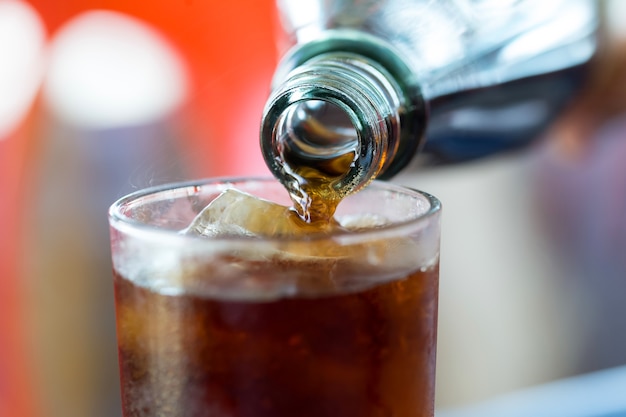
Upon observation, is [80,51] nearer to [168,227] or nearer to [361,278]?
[168,227]

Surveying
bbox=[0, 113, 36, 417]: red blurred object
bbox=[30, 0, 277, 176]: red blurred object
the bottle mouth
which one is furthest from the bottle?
bbox=[0, 113, 36, 417]: red blurred object

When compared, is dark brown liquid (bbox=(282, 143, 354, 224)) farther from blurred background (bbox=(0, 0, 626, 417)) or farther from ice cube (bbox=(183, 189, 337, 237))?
blurred background (bbox=(0, 0, 626, 417))

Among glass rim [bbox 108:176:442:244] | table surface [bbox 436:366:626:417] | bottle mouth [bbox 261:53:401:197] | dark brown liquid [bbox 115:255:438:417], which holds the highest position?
bottle mouth [bbox 261:53:401:197]

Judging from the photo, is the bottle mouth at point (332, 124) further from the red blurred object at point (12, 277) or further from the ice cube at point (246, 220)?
the red blurred object at point (12, 277)

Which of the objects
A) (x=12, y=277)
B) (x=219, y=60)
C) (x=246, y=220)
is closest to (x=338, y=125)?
(x=246, y=220)

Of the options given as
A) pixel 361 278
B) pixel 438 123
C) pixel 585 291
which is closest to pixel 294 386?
pixel 361 278

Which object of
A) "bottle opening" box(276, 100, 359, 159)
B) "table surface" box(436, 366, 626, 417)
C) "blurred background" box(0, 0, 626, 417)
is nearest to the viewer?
"bottle opening" box(276, 100, 359, 159)

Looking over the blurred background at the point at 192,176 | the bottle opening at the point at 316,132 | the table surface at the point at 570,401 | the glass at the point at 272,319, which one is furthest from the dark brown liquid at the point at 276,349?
the blurred background at the point at 192,176

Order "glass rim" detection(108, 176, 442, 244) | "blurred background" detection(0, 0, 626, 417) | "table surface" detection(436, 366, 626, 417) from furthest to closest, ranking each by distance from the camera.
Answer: "blurred background" detection(0, 0, 626, 417)
"table surface" detection(436, 366, 626, 417)
"glass rim" detection(108, 176, 442, 244)
